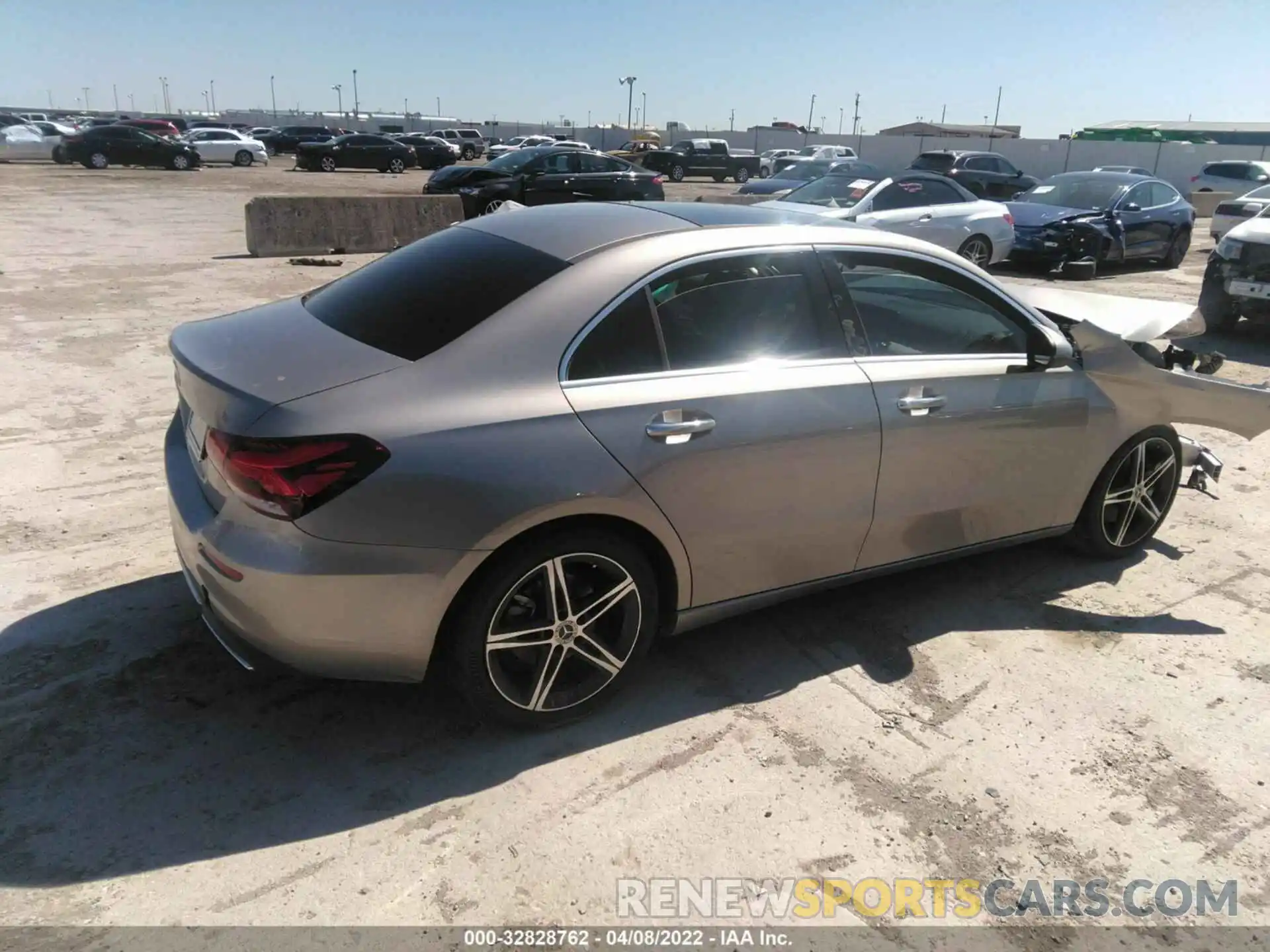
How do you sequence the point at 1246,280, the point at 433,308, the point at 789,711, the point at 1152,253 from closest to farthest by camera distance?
the point at 433,308
the point at 789,711
the point at 1246,280
the point at 1152,253

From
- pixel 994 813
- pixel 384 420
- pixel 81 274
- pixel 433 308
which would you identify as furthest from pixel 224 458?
pixel 81 274

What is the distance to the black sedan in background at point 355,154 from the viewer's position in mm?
37344

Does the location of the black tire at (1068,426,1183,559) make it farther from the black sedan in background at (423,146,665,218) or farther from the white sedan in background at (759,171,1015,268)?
the black sedan in background at (423,146,665,218)

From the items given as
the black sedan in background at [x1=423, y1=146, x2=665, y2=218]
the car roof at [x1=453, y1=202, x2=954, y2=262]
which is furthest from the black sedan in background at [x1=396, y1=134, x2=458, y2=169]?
the car roof at [x1=453, y1=202, x2=954, y2=262]

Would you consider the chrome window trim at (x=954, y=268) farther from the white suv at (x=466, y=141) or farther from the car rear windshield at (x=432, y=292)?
the white suv at (x=466, y=141)

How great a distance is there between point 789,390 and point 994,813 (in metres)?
1.54

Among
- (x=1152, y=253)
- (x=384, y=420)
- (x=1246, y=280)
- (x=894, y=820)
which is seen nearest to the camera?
(x=384, y=420)

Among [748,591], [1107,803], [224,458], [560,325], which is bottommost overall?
[1107,803]

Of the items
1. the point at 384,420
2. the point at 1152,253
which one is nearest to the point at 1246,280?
the point at 1152,253

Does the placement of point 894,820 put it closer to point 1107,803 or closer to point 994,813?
point 994,813

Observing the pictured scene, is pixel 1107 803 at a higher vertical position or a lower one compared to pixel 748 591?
lower

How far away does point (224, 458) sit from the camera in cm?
275

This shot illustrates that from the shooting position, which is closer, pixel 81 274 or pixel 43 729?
pixel 43 729

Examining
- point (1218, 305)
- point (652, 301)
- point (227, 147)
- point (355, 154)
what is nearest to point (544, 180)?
point (1218, 305)
